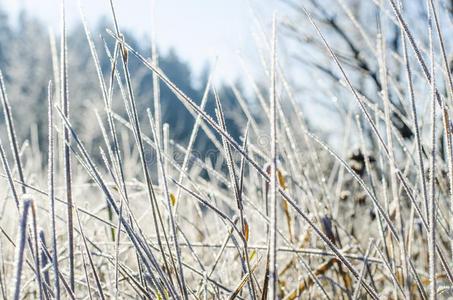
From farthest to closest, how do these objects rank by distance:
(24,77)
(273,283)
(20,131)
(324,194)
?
(24,77), (20,131), (324,194), (273,283)

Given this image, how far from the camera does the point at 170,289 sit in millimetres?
411

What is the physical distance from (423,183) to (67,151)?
10.8 inches

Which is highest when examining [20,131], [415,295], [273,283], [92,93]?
[92,93]

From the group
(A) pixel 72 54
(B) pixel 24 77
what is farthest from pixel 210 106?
(B) pixel 24 77

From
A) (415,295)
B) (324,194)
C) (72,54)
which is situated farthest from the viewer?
(72,54)

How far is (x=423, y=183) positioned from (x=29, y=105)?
52.0 feet

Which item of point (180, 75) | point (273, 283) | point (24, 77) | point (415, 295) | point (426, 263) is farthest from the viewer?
point (180, 75)

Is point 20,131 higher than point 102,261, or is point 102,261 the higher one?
point 20,131

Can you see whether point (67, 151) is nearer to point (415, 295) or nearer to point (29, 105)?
point (415, 295)

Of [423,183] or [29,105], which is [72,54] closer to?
[29,105]

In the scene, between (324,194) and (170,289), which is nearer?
(170,289)

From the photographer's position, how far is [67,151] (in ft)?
1.36

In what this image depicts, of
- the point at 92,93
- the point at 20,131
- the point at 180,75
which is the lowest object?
the point at 20,131

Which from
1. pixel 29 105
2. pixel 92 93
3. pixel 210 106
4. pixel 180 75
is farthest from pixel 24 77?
pixel 180 75
